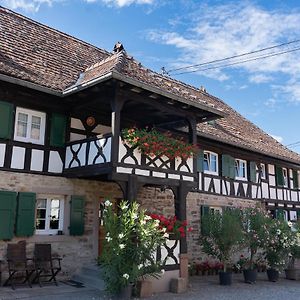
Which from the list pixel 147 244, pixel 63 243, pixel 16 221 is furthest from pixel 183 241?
pixel 16 221

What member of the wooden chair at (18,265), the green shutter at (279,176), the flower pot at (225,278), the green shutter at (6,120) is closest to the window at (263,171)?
the green shutter at (279,176)

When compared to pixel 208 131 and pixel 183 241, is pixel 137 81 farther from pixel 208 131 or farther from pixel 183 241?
pixel 208 131

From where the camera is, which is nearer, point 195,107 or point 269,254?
point 195,107

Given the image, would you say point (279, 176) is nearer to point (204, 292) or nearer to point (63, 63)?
point (204, 292)

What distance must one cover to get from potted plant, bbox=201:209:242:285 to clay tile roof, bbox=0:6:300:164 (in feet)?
9.64

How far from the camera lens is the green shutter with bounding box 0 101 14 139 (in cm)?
885

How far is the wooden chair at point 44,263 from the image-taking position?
8898 mm

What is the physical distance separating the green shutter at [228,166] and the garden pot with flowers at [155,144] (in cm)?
479

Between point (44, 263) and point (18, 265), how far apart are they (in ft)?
2.06

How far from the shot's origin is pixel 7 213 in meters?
8.76

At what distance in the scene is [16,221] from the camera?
29.2ft

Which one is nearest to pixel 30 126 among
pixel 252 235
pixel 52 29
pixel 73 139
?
pixel 73 139

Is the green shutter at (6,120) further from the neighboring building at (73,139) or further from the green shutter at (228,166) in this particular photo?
the green shutter at (228,166)

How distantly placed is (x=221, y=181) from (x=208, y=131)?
2113 mm
